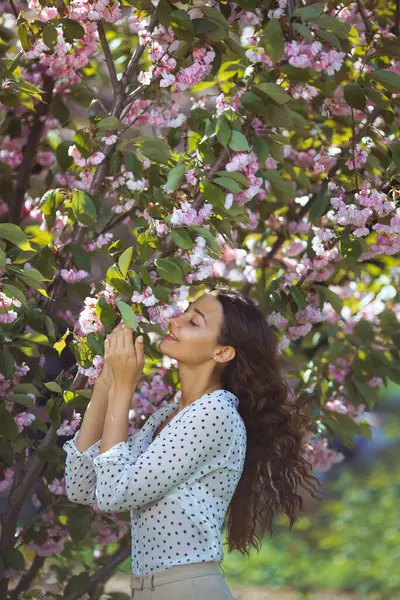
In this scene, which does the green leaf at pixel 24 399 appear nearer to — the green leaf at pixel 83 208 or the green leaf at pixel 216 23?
the green leaf at pixel 83 208

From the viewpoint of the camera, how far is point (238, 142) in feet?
7.06

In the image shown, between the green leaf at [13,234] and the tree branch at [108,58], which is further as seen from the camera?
the tree branch at [108,58]

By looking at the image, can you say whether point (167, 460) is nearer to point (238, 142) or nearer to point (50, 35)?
point (238, 142)

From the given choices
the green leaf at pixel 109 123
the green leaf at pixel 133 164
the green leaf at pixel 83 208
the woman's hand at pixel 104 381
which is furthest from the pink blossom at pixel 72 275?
the woman's hand at pixel 104 381

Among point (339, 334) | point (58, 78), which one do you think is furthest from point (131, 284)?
point (339, 334)

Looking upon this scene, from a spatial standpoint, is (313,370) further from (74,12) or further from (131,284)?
(74,12)

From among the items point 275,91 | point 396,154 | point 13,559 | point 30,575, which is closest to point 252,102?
point 275,91

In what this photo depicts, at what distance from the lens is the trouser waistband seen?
1.90 metres

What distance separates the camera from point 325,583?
4.60 meters

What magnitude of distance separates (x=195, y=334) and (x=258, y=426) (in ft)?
0.93

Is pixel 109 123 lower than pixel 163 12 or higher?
lower

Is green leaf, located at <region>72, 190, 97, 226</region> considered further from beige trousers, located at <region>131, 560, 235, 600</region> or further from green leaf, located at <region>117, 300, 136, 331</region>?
beige trousers, located at <region>131, 560, 235, 600</region>

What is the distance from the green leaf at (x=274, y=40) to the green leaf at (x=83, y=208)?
556mm

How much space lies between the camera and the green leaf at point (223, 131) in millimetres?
2164
